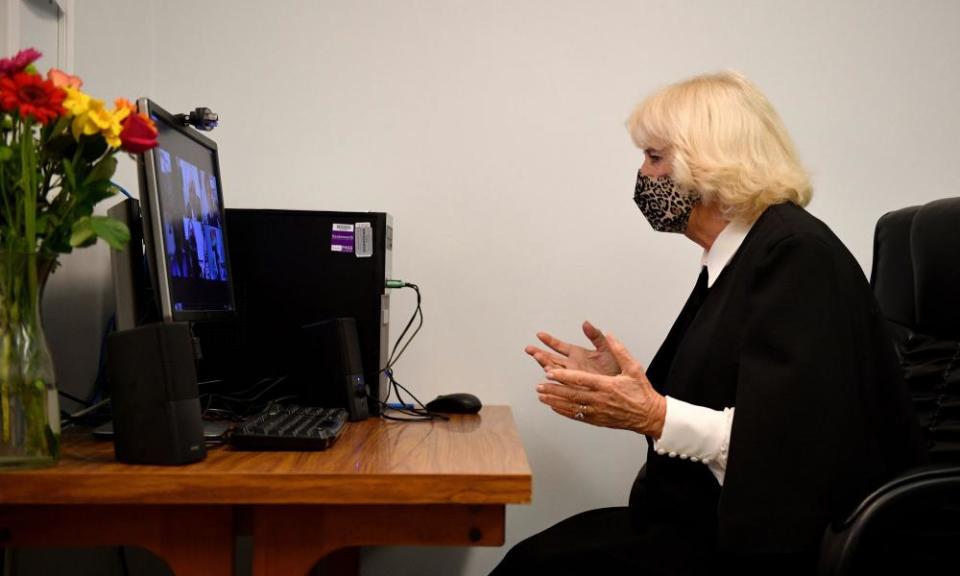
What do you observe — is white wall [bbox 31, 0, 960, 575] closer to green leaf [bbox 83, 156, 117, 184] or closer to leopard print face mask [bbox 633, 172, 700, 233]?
leopard print face mask [bbox 633, 172, 700, 233]

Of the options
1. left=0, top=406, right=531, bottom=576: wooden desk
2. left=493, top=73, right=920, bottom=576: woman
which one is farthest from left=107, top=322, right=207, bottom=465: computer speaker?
left=493, top=73, right=920, bottom=576: woman

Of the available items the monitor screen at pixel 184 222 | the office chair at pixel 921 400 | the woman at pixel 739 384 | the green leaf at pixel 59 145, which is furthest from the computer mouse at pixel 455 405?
the green leaf at pixel 59 145

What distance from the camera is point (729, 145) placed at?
154cm

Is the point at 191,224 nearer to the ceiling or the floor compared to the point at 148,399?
nearer to the ceiling

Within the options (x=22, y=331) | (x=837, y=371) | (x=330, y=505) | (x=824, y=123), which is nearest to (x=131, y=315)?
(x=22, y=331)

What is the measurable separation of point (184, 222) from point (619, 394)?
0.79 meters

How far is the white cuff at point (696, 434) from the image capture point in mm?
1307

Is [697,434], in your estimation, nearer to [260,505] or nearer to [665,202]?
[665,202]

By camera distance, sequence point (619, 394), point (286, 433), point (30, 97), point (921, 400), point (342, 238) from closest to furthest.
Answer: point (30, 97) → point (286, 433) → point (619, 394) → point (921, 400) → point (342, 238)

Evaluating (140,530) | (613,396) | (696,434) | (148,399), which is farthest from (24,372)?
(696,434)

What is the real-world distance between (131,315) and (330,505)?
0.48 m

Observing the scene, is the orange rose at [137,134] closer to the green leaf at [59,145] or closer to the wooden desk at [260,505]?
the green leaf at [59,145]

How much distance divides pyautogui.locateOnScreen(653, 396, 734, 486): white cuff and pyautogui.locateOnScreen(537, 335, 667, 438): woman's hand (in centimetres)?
2

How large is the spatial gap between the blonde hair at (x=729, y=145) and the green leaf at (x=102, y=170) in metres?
1.02
